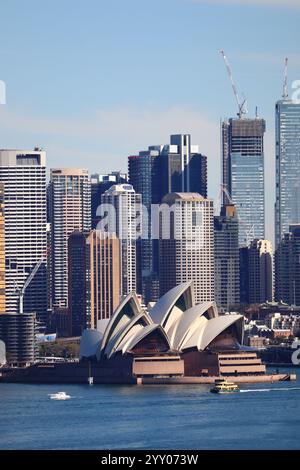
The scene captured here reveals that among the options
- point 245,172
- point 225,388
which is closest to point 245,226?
point 245,172

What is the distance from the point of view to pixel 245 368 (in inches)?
2005

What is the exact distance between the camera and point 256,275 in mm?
98812

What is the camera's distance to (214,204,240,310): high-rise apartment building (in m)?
96.3

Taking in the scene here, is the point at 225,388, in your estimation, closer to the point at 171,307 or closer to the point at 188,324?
the point at 188,324

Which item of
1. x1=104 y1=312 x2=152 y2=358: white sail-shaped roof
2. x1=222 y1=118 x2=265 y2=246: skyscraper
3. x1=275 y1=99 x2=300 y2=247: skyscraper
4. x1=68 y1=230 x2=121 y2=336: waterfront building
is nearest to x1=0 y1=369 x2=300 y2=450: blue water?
x1=104 y1=312 x2=152 y2=358: white sail-shaped roof

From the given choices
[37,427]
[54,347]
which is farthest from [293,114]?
→ [37,427]

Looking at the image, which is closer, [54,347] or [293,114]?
[54,347]

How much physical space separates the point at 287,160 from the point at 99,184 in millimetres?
12064

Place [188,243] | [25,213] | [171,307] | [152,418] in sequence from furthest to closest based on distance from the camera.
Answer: [188,243]
[25,213]
[171,307]
[152,418]

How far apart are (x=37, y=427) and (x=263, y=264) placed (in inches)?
2669

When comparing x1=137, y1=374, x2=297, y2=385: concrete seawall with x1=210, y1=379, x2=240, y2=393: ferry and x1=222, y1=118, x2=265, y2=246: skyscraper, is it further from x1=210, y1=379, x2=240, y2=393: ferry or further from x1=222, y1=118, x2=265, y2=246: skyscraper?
x1=222, y1=118, x2=265, y2=246: skyscraper

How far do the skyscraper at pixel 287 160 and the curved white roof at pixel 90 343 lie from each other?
1843 inches

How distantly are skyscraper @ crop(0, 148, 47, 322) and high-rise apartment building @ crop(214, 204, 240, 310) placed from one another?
1223cm

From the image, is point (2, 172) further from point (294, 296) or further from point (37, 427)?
point (37, 427)
